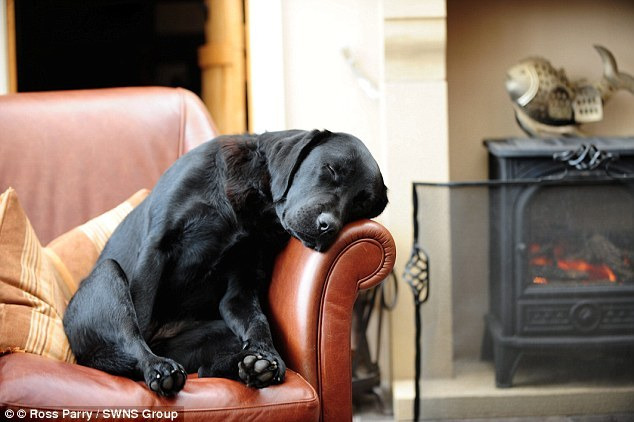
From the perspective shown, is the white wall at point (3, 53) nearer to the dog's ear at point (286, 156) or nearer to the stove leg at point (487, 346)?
the dog's ear at point (286, 156)

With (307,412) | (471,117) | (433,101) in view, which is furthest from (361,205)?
(471,117)

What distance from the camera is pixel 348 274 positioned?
1.60 m

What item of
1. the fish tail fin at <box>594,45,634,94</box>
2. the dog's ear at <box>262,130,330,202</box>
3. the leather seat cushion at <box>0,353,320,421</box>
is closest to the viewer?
the leather seat cushion at <box>0,353,320,421</box>

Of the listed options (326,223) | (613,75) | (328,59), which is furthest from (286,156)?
(613,75)

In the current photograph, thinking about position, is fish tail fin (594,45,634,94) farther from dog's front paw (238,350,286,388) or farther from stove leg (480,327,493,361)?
dog's front paw (238,350,286,388)

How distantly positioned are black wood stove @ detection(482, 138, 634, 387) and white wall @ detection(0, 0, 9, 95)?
1708 mm

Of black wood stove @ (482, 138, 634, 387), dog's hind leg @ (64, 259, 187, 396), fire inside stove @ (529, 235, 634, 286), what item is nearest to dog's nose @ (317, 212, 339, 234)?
dog's hind leg @ (64, 259, 187, 396)

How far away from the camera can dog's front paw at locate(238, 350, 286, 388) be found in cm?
145

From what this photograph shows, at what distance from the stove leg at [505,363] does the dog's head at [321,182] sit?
3.24 ft

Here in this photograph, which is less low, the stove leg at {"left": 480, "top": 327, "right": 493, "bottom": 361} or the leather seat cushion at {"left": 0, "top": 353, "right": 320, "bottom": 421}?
the leather seat cushion at {"left": 0, "top": 353, "right": 320, "bottom": 421}

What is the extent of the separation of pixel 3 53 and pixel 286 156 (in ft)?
4.99

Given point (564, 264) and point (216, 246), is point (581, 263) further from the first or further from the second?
point (216, 246)

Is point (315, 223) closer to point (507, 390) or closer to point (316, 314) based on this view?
point (316, 314)

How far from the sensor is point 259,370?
1.45 metres
